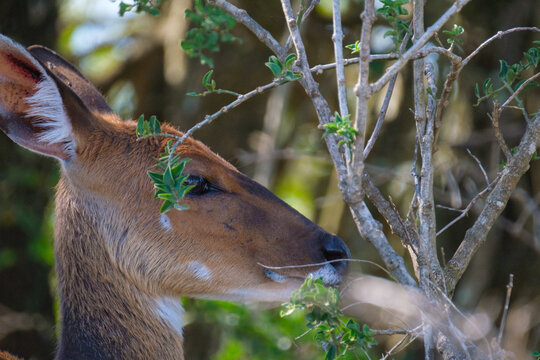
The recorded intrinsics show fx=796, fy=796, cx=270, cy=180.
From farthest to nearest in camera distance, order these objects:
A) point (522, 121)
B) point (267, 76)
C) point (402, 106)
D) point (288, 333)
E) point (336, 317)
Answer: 1. point (267, 76)
2. point (402, 106)
3. point (522, 121)
4. point (288, 333)
5. point (336, 317)

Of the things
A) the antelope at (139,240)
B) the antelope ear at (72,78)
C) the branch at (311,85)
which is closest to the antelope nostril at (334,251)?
the antelope at (139,240)

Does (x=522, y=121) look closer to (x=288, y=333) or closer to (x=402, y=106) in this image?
(x=402, y=106)

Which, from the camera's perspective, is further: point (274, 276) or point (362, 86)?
point (274, 276)

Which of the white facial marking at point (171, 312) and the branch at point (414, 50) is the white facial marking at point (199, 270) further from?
the branch at point (414, 50)

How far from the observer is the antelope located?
11.7 feet

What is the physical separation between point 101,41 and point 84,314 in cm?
493

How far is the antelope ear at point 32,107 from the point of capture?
3391 mm

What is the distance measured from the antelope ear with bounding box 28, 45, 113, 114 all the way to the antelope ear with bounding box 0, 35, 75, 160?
59cm

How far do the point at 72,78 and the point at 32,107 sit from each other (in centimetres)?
86

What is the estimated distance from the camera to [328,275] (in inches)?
137

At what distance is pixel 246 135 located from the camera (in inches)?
311

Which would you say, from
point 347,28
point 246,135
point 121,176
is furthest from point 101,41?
point 121,176

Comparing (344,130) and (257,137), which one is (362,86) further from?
(257,137)

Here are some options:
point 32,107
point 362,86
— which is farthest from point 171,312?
point 362,86
